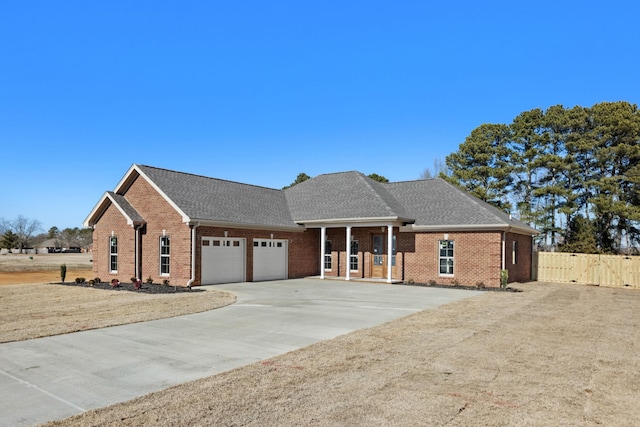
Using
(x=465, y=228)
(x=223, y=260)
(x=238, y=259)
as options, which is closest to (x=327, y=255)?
(x=238, y=259)

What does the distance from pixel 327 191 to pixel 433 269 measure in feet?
28.9

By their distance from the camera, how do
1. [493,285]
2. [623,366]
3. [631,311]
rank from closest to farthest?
[623,366]
[631,311]
[493,285]

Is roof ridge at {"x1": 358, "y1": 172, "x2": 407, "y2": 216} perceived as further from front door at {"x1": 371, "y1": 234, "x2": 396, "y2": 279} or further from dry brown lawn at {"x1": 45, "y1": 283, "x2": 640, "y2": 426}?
dry brown lawn at {"x1": 45, "y1": 283, "x2": 640, "y2": 426}

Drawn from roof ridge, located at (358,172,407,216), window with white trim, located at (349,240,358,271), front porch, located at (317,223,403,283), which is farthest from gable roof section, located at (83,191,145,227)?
roof ridge, located at (358,172,407,216)

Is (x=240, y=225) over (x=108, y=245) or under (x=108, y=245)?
over

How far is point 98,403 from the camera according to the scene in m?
5.21

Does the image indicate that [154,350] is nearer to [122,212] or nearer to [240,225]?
[240,225]

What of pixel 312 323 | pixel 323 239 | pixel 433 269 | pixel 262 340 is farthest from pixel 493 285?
pixel 262 340

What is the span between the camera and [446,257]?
856 inches

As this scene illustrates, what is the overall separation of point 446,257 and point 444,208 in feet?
9.22

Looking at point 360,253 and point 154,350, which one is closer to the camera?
point 154,350

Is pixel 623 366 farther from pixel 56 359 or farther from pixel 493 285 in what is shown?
pixel 493 285

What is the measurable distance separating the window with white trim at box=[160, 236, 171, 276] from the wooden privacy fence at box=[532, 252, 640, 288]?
69.3 feet

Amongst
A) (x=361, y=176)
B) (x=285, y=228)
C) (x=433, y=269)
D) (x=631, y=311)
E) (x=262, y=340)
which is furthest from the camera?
(x=361, y=176)
